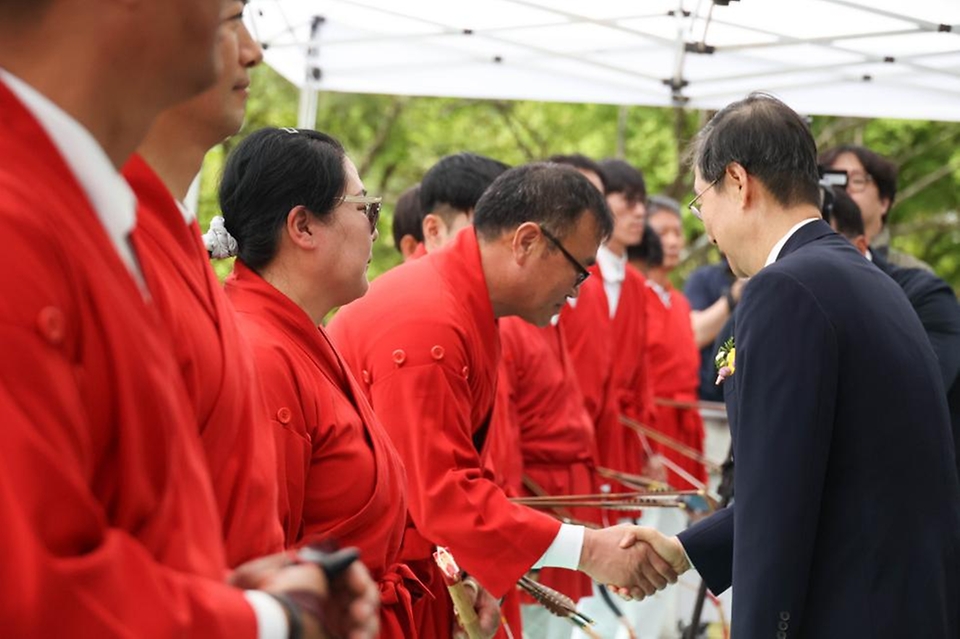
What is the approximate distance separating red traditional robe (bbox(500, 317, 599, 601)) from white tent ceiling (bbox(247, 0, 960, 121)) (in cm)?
166

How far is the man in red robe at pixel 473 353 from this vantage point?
11.5ft

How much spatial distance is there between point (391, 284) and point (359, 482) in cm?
113

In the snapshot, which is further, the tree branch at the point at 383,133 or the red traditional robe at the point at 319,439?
the tree branch at the point at 383,133

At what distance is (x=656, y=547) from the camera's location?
369 cm

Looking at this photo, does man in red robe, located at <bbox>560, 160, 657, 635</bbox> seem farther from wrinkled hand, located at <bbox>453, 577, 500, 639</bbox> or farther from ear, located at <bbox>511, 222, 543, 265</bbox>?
wrinkled hand, located at <bbox>453, 577, 500, 639</bbox>

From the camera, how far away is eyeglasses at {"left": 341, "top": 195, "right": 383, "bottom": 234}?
9.77 feet

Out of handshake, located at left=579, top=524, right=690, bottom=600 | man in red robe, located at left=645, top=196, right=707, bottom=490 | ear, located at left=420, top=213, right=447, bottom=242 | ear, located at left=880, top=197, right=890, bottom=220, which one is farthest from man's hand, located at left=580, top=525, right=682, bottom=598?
man in red robe, located at left=645, top=196, right=707, bottom=490

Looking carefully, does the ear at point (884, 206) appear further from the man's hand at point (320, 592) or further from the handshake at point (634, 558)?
the man's hand at point (320, 592)

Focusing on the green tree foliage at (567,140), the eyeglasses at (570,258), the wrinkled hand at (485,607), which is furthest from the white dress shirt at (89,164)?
the green tree foliage at (567,140)

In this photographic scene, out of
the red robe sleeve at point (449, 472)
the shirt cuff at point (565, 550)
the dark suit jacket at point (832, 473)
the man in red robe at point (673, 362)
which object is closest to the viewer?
the dark suit jacket at point (832, 473)

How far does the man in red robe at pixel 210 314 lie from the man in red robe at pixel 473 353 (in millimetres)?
1568

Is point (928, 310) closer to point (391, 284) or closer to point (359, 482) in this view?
point (391, 284)

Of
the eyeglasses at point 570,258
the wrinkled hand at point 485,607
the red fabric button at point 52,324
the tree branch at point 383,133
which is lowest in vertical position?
the tree branch at point 383,133

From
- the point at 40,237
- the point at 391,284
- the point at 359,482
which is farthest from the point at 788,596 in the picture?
the point at 40,237
